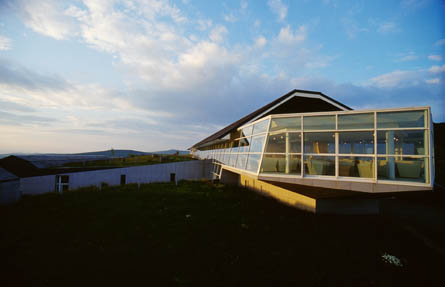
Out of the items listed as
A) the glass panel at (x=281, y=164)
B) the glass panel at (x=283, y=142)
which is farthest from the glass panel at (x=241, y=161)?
the glass panel at (x=283, y=142)

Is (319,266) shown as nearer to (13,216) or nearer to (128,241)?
(128,241)

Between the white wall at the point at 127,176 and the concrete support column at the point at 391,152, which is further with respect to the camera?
the white wall at the point at 127,176

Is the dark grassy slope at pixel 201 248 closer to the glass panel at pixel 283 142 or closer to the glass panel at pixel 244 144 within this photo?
the glass panel at pixel 283 142

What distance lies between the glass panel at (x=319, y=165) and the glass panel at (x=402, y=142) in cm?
180

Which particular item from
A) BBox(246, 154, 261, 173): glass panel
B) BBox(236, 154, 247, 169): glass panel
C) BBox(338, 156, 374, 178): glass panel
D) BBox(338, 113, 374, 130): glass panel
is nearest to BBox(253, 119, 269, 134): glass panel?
BBox(246, 154, 261, 173): glass panel

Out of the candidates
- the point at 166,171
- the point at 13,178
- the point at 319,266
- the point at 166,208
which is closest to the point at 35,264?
the point at 166,208

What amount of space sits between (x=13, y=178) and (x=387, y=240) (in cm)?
2251

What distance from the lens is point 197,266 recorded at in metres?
6.20

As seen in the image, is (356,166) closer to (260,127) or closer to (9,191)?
(260,127)

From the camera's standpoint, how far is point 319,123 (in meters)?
9.03

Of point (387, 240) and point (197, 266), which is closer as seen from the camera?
point (197, 266)

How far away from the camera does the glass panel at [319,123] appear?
8.77 metres

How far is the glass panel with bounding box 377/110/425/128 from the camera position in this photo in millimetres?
7406

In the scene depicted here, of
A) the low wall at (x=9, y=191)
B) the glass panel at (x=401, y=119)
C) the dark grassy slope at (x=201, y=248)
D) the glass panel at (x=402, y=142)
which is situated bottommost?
the dark grassy slope at (x=201, y=248)
